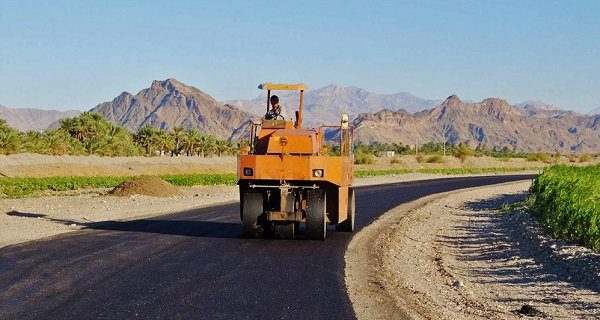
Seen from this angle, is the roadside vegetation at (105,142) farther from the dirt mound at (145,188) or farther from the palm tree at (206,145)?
the dirt mound at (145,188)

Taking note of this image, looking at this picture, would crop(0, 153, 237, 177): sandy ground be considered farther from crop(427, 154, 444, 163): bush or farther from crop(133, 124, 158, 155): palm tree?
crop(427, 154, 444, 163): bush

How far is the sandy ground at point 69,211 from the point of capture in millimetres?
21266

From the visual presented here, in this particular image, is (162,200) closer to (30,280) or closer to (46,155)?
(30,280)

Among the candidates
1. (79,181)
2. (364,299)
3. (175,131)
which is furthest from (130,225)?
(175,131)

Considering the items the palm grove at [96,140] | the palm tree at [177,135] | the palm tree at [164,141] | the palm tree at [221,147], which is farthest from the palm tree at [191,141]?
the palm tree at [221,147]

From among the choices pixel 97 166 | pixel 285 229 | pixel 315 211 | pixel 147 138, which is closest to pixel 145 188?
pixel 285 229

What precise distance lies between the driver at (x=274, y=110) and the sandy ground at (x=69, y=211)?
245 inches

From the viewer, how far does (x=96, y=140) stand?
87500 mm

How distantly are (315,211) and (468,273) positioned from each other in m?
4.66

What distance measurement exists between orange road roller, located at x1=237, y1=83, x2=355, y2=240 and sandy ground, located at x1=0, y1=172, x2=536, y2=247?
5.40m

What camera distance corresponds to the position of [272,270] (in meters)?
14.0

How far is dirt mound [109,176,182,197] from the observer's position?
3866cm

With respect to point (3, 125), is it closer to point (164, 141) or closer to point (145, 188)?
point (145, 188)

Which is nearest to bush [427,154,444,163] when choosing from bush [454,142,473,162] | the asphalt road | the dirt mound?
bush [454,142,473,162]
